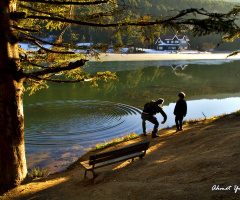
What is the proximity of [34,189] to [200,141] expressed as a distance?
5960mm

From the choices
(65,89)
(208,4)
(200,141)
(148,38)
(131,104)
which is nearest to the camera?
(148,38)

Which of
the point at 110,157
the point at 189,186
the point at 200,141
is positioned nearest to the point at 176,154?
the point at 200,141

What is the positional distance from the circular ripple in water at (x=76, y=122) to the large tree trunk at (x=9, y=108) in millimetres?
4726

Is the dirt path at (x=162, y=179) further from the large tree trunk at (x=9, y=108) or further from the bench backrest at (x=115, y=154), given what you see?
the large tree trunk at (x=9, y=108)

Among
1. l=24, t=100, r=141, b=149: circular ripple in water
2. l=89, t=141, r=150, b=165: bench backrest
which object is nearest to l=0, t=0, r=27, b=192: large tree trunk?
l=89, t=141, r=150, b=165: bench backrest

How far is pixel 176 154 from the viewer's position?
8305 mm

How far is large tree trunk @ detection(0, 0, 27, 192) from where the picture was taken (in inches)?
247

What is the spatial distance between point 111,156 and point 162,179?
1.65m

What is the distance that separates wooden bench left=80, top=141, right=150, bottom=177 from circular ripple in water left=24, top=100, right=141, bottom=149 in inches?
178

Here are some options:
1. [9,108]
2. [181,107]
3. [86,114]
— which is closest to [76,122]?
[86,114]

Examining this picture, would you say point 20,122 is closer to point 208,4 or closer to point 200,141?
point 200,141

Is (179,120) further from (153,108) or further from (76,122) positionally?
(76,122)

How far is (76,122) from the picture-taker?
1513cm

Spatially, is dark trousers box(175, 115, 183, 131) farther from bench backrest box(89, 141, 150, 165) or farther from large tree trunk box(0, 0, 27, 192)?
large tree trunk box(0, 0, 27, 192)
